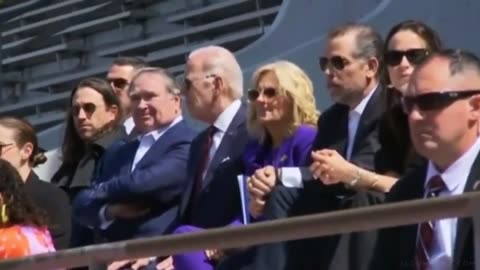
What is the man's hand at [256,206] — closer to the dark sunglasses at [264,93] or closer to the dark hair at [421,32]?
the dark sunglasses at [264,93]

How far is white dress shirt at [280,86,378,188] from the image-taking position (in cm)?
568

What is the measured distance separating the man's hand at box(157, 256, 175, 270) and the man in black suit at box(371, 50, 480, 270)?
1.45 m

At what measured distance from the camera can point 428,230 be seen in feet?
14.4

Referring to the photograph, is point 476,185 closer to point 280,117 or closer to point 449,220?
point 449,220

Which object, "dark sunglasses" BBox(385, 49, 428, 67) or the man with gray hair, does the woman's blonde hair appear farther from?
the man with gray hair

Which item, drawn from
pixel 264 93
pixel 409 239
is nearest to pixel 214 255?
pixel 264 93

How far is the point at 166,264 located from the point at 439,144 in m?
1.77

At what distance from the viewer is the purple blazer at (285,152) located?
19.4 ft

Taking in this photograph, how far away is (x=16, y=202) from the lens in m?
6.59

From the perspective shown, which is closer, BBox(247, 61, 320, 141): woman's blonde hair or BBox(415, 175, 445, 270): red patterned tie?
BBox(415, 175, 445, 270): red patterned tie

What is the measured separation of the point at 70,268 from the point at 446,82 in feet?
4.84

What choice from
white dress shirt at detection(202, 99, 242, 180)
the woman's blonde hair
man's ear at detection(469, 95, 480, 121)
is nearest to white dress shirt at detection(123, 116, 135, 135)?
white dress shirt at detection(202, 99, 242, 180)

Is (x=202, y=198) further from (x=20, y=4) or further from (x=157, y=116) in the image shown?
(x=20, y=4)

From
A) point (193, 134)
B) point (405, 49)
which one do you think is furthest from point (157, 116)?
point (405, 49)
